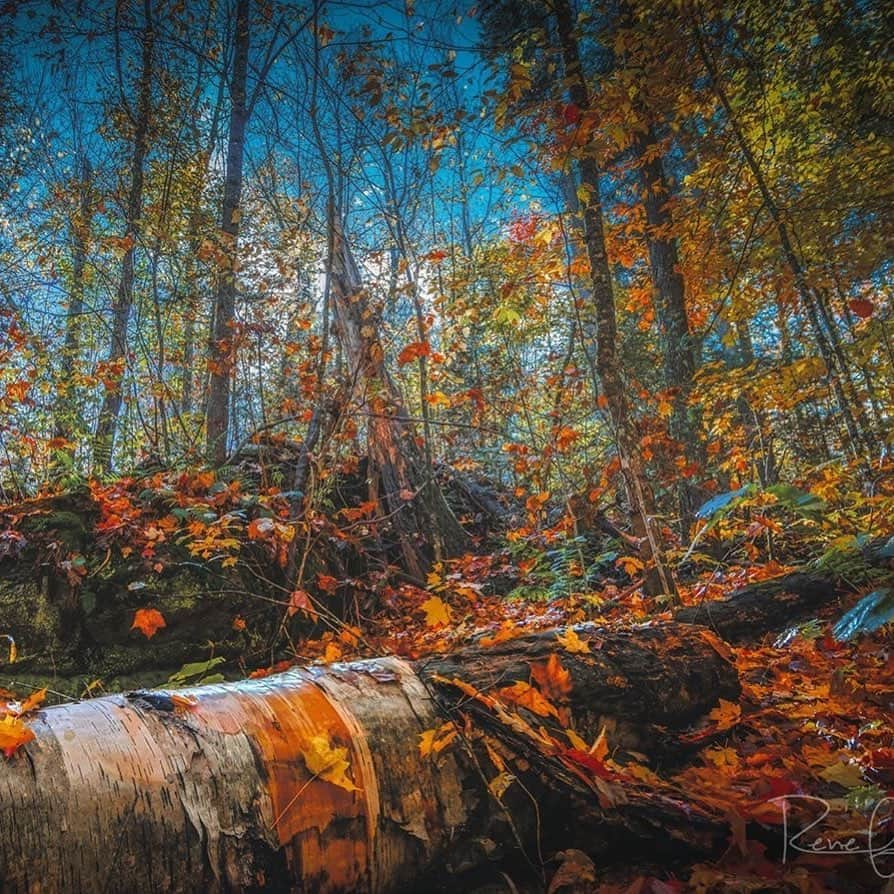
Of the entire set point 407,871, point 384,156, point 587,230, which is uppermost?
point 384,156

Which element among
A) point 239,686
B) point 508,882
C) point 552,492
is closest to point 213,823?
point 239,686

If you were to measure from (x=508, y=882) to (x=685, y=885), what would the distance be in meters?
0.44

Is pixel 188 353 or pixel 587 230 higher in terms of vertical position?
pixel 188 353

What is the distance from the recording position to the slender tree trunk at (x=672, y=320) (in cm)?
614

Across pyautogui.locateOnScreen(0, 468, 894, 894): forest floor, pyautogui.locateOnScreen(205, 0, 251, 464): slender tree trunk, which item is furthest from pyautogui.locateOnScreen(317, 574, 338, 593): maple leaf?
pyautogui.locateOnScreen(205, 0, 251, 464): slender tree trunk

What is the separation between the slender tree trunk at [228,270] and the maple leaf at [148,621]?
1982 millimetres

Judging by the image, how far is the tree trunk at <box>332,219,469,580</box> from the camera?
6.33 m

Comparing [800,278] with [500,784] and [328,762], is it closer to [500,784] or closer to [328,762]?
[500,784]

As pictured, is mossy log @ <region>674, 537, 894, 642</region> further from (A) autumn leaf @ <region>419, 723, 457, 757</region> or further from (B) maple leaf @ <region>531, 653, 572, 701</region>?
(A) autumn leaf @ <region>419, 723, 457, 757</region>

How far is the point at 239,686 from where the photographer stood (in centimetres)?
162

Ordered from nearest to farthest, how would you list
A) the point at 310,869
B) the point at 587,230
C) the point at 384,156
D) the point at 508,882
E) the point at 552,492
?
1. the point at 310,869
2. the point at 508,882
3. the point at 587,230
4. the point at 384,156
5. the point at 552,492

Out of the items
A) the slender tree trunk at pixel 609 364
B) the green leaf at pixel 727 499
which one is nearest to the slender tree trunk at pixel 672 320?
the slender tree trunk at pixel 609 364

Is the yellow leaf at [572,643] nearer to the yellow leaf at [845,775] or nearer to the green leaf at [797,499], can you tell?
the yellow leaf at [845,775]

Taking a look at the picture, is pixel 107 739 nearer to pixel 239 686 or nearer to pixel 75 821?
pixel 75 821
